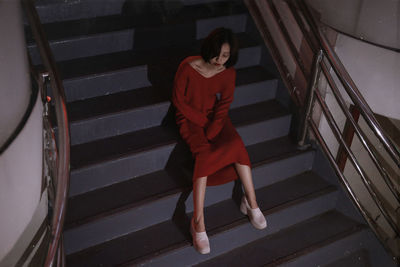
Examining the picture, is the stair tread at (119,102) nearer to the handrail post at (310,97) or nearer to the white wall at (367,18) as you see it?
the handrail post at (310,97)

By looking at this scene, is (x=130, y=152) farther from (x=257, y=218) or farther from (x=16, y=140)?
(x=257, y=218)

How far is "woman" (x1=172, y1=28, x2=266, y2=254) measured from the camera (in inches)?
117

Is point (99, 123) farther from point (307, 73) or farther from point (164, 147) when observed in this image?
point (307, 73)

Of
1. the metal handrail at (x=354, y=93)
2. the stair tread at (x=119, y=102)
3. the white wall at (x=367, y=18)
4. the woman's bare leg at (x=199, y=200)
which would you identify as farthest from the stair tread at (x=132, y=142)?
the white wall at (x=367, y=18)

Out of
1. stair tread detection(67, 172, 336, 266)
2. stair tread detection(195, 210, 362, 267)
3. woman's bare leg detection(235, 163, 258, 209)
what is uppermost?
woman's bare leg detection(235, 163, 258, 209)

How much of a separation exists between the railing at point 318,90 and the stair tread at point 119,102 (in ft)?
1.37

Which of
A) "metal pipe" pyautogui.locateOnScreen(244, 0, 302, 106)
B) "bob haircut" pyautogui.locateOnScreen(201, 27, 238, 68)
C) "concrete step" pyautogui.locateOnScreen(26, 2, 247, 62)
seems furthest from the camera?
"metal pipe" pyautogui.locateOnScreen(244, 0, 302, 106)

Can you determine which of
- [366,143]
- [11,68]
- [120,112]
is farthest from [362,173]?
[11,68]

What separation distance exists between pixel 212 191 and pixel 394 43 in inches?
67.8

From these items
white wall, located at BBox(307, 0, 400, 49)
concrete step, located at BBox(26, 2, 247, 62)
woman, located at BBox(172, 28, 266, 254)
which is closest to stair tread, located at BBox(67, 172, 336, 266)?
woman, located at BBox(172, 28, 266, 254)

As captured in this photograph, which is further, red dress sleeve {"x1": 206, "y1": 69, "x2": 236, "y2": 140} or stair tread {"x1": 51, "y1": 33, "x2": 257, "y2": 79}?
stair tread {"x1": 51, "y1": 33, "x2": 257, "y2": 79}

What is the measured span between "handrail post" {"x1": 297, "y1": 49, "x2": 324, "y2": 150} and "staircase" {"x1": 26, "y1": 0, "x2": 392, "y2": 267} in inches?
3.5

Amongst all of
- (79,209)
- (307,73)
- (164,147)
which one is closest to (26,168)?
(79,209)

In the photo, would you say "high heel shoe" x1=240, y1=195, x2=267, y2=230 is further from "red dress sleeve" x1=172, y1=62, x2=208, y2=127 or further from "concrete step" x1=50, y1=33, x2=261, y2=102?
"concrete step" x1=50, y1=33, x2=261, y2=102
